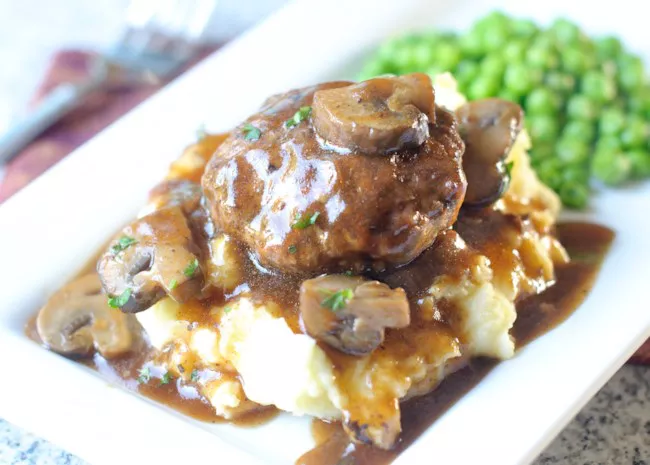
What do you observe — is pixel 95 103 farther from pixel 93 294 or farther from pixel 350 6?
pixel 93 294

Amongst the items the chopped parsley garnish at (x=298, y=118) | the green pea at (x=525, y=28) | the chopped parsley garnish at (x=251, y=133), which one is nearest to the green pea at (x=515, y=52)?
the green pea at (x=525, y=28)

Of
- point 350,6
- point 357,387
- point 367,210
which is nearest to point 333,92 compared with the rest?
point 367,210

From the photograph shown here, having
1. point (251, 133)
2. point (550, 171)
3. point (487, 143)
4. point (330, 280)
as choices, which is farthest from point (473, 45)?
point (330, 280)

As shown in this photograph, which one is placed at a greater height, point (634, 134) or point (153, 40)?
point (153, 40)

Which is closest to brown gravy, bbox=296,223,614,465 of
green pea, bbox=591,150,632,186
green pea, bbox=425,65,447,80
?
green pea, bbox=591,150,632,186

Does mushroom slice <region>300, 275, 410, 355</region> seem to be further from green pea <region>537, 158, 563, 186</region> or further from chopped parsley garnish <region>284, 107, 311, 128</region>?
green pea <region>537, 158, 563, 186</region>

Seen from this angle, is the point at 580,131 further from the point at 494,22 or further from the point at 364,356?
the point at 364,356
